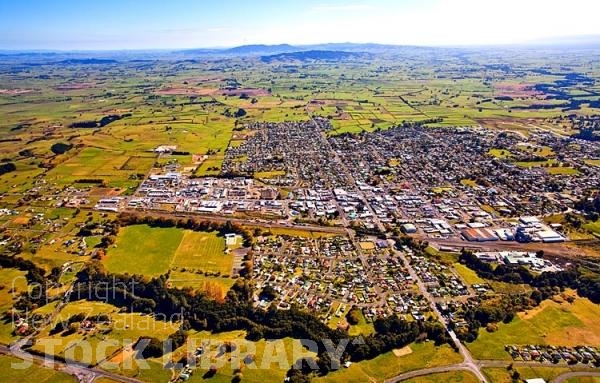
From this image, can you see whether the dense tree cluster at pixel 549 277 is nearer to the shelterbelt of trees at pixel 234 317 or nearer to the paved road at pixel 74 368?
the shelterbelt of trees at pixel 234 317

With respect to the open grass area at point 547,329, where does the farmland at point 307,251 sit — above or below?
above

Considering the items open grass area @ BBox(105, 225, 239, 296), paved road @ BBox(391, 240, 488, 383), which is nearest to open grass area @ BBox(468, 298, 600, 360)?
paved road @ BBox(391, 240, 488, 383)

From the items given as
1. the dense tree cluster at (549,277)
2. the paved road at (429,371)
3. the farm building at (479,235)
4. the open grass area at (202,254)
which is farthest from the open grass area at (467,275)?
the open grass area at (202,254)

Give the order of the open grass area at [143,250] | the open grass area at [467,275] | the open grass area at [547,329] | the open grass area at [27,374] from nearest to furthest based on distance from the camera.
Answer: the open grass area at [27,374], the open grass area at [547,329], the open grass area at [467,275], the open grass area at [143,250]

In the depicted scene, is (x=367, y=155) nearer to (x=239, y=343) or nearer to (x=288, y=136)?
(x=288, y=136)

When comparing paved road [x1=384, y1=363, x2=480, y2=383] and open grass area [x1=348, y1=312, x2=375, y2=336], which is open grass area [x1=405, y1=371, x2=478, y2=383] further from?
open grass area [x1=348, y1=312, x2=375, y2=336]

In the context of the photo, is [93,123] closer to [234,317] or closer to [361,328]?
[234,317]
